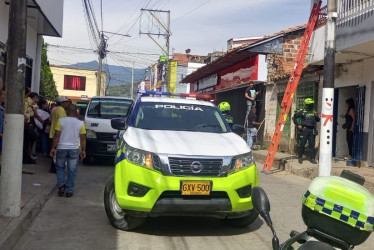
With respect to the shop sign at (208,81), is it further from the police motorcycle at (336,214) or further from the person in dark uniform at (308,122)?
the police motorcycle at (336,214)

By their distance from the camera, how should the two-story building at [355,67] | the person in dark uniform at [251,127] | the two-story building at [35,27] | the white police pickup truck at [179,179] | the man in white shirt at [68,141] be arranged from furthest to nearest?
1. the person in dark uniform at [251,127]
2. the two-story building at [35,27]
3. the two-story building at [355,67]
4. the man in white shirt at [68,141]
5. the white police pickup truck at [179,179]

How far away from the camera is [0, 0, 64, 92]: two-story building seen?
36.2 ft

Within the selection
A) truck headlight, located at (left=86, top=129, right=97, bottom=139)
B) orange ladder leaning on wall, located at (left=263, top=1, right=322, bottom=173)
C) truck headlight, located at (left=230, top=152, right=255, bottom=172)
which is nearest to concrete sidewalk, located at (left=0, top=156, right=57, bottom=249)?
truck headlight, located at (left=86, top=129, right=97, bottom=139)

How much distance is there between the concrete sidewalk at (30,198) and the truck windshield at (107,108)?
188 centimetres

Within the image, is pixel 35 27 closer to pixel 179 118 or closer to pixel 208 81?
pixel 179 118

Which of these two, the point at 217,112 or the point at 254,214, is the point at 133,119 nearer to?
the point at 217,112

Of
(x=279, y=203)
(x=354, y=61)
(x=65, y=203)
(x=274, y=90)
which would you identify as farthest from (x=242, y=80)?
(x=65, y=203)

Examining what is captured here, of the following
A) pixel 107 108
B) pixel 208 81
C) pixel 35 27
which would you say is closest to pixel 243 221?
pixel 107 108

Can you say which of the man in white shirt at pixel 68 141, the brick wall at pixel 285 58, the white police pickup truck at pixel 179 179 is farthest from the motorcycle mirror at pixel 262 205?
the brick wall at pixel 285 58

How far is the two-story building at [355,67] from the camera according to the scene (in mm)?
9891

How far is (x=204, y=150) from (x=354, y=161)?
764 centimetres

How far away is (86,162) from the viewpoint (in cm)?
1216

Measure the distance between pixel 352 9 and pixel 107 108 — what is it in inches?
273

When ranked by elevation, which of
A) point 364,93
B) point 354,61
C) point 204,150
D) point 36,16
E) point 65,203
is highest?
point 36,16
